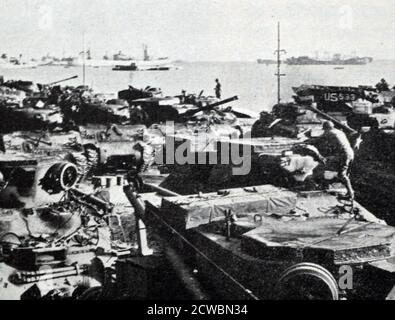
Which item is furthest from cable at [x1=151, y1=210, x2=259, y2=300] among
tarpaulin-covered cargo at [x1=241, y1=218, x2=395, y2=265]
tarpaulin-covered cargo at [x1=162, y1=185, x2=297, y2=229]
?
tarpaulin-covered cargo at [x1=241, y1=218, x2=395, y2=265]

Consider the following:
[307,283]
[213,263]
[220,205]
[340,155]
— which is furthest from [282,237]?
[340,155]

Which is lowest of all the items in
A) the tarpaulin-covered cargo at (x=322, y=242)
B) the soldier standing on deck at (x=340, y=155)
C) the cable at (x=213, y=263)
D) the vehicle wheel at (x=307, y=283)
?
the cable at (x=213, y=263)

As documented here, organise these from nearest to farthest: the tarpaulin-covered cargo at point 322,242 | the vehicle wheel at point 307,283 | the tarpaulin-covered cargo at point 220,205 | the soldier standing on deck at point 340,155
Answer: the vehicle wheel at point 307,283, the tarpaulin-covered cargo at point 322,242, the tarpaulin-covered cargo at point 220,205, the soldier standing on deck at point 340,155

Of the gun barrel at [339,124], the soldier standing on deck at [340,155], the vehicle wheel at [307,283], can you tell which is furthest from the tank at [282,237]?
the gun barrel at [339,124]

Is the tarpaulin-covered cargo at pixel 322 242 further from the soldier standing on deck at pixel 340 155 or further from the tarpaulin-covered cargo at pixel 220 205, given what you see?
the soldier standing on deck at pixel 340 155

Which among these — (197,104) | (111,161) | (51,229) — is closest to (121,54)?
(197,104)
